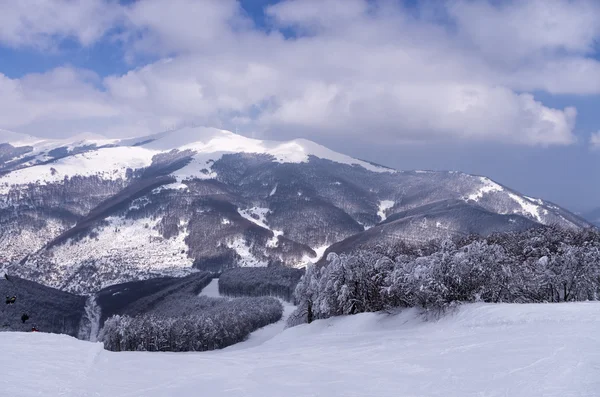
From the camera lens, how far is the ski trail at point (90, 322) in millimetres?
141375

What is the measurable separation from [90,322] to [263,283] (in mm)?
64660

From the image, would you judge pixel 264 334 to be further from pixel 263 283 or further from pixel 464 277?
pixel 464 277

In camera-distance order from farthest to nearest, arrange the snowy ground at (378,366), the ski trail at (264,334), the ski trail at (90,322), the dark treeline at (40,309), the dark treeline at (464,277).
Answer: the ski trail at (90,322)
the dark treeline at (40,309)
the ski trail at (264,334)
the dark treeline at (464,277)
the snowy ground at (378,366)

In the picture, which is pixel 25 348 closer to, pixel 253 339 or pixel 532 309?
pixel 532 309

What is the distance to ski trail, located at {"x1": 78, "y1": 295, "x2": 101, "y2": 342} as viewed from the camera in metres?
141

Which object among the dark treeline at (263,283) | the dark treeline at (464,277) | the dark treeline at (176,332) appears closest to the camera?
the dark treeline at (464,277)

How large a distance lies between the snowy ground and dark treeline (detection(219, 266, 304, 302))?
125002 millimetres

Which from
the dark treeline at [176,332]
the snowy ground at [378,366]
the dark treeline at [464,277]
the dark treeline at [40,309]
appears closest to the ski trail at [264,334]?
the dark treeline at [176,332]

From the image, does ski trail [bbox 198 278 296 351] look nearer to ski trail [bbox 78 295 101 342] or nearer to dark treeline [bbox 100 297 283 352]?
dark treeline [bbox 100 297 283 352]

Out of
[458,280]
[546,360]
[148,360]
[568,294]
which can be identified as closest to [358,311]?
[458,280]

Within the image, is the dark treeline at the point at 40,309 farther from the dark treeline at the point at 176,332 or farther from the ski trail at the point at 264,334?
the ski trail at the point at 264,334

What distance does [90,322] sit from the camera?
16025 centimetres

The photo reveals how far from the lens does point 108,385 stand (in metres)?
23.6

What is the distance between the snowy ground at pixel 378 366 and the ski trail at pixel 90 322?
112434 millimetres
